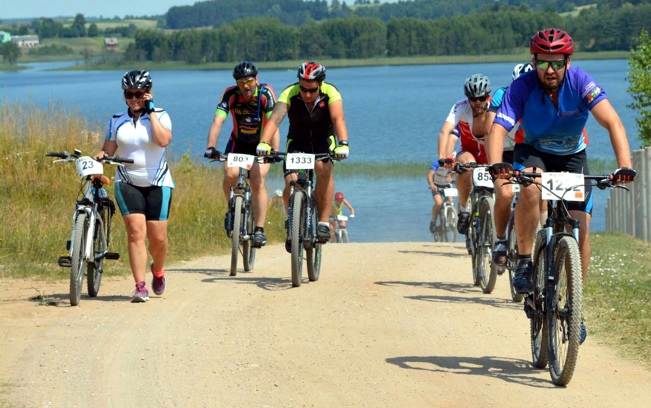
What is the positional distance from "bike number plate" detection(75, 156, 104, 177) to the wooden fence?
368 inches

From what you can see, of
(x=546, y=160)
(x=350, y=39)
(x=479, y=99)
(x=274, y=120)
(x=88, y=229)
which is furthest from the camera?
(x=350, y=39)

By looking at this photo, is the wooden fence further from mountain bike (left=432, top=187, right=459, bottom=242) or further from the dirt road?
the dirt road

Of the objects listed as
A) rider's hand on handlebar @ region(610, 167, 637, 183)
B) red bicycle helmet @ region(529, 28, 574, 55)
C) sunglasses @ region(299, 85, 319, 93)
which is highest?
red bicycle helmet @ region(529, 28, 574, 55)

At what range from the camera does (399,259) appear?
47.1ft

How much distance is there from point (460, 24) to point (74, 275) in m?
172

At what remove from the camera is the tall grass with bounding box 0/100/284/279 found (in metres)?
13.1

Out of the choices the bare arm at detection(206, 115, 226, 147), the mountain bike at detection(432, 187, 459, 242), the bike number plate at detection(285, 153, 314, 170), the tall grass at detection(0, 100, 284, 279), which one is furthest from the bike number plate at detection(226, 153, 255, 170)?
the mountain bike at detection(432, 187, 459, 242)

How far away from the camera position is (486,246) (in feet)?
36.9

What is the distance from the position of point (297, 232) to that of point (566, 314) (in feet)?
14.8

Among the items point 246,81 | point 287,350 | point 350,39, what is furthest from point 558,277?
point 350,39

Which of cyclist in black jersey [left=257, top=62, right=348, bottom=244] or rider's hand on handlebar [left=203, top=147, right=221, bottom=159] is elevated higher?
cyclist in black jersey [left=257, top=62, right=348, bottom=244]

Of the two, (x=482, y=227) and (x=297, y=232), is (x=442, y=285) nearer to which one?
(x=482, y=227)

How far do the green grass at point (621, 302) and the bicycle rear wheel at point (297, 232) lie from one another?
267 centimetres

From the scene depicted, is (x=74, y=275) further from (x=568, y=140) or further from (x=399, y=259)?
(x=399, y=259)
